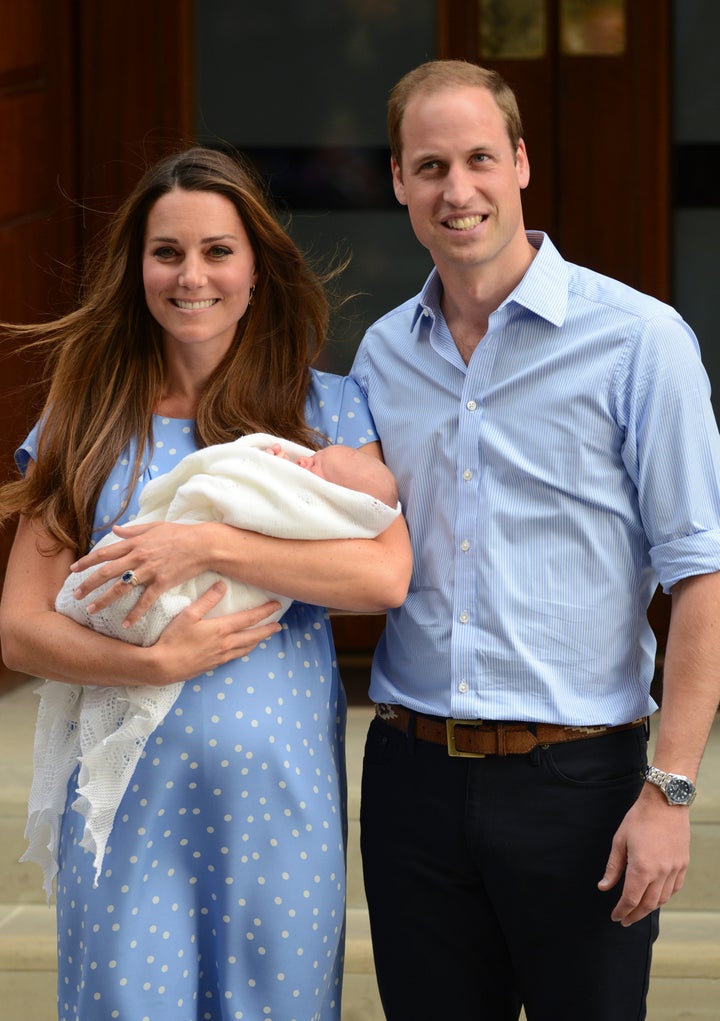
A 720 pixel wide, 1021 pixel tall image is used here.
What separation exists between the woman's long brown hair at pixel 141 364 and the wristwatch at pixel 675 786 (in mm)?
744

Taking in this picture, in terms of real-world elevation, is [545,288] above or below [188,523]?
above

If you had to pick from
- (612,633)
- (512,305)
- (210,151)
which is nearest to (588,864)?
(612,633)

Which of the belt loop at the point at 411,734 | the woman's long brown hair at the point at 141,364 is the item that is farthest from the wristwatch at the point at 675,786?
the woman's long brown hair at the point at 141,364

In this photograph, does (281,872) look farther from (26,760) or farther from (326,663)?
(26,760)

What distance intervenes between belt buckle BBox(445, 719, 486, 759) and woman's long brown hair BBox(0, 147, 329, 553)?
19.6 inches

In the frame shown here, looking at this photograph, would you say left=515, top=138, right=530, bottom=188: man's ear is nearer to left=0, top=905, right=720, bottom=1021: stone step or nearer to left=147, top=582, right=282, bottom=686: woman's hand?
left=147, top=582, right=282, bottom=686: woman's hand

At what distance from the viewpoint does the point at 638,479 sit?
2125 millimetres

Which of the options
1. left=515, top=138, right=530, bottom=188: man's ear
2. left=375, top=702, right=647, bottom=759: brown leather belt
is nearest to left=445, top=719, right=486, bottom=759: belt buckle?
left=375, top=702, right=647, bottom=759: brown leather belt

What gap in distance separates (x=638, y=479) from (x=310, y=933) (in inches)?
32.4

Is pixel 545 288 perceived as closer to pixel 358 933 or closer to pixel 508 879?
pixel 508 879

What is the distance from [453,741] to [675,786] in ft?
1.10

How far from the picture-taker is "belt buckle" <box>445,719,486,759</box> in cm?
218

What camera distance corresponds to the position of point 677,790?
6.73ft

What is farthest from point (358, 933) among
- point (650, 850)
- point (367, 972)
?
point (650, 850)
